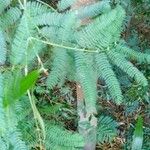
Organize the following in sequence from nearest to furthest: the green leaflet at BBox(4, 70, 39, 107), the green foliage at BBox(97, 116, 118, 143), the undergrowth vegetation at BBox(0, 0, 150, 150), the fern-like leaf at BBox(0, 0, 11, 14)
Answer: the green leaflet at BBox(4, 70, 39, 107) < the undergrowth vegetation at BBox(0, 0, 150, 150) < the fern-like leaf at BBox(0, 0, 11, 14) < the green foliage at BBox(97, 116, 118, 143)

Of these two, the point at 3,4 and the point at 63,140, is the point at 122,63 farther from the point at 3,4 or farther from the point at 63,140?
the point at 3,4

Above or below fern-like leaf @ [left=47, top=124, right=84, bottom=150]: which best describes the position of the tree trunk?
below

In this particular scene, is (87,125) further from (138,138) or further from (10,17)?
(10,17)

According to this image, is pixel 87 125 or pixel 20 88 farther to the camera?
pixel 87 125

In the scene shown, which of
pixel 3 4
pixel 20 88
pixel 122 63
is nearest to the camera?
pixel 20 88

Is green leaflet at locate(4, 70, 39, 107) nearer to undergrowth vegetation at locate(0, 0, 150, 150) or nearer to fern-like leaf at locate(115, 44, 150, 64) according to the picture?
undergrowth vegetation at locate(0, 0, 150, 150)

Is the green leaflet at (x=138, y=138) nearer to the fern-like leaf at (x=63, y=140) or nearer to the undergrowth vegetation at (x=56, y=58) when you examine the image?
the undergrowth vegetation at (x=56, y=58)

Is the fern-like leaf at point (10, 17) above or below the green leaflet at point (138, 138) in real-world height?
above

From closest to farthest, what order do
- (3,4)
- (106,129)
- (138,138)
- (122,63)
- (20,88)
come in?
(20,88) → (122,63) → (3,4) → (138,138) → (106,129)

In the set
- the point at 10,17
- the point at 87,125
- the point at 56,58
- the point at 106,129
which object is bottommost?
the point at 106,129

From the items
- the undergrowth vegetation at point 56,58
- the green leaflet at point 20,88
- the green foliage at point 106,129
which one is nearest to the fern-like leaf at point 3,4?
the undergrowth vegetation at point 56,58

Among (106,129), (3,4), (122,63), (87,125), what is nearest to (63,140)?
(87,125)

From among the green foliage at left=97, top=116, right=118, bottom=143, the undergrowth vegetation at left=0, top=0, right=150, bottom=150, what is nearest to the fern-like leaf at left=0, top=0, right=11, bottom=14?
the undergrowth vegetation at left=0, top=0, right=150, bottom=150

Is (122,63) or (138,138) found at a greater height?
(122,63)
